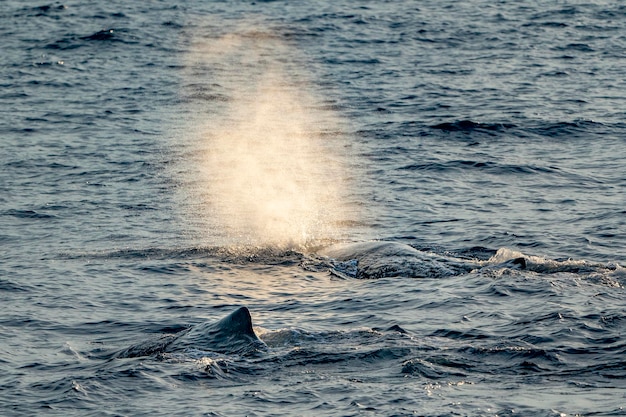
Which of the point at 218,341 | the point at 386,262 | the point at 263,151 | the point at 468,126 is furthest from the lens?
the point at 468,126

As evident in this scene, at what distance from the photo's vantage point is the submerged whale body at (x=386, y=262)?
21.3m

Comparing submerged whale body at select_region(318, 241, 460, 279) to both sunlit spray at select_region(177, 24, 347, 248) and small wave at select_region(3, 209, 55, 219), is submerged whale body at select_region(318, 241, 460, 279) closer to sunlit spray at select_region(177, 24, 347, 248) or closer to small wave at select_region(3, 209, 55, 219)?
sunlit spray at select_region(177, 24, 347, 248)

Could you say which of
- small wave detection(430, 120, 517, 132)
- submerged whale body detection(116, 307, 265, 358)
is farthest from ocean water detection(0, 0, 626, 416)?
small wave detection(430, 120, 517, 132)

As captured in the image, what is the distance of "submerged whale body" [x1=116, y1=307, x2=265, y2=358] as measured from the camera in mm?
16969

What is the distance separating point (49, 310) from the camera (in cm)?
1989

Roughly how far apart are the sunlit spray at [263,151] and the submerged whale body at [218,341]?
6525mm

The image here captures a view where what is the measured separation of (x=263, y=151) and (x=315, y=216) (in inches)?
258

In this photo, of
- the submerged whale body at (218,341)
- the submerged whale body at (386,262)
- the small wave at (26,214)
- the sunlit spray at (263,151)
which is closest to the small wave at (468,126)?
the sunlit spray at (263,151)

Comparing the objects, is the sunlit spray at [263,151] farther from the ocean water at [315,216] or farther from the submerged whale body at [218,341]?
the submerged whale body at [218,341]

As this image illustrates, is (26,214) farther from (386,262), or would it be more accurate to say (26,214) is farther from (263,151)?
(386,262)

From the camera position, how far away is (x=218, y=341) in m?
17.1

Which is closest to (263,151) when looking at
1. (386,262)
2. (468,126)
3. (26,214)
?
(468,126)

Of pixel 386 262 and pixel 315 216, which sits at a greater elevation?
pixel 386 262

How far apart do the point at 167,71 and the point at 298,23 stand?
9842mm
